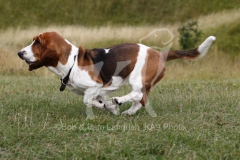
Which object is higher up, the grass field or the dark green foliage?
the grass field

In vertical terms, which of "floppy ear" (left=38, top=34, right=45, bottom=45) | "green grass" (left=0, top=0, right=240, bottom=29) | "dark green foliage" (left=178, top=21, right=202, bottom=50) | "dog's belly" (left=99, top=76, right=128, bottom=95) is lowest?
"green grass" (left=0, top=0, right=240, bottom=29)

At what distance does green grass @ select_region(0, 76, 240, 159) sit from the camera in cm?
512

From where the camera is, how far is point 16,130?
566 cm

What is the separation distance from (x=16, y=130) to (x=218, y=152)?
8.10ft

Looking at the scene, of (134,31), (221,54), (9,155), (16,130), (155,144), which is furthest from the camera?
(134,31)

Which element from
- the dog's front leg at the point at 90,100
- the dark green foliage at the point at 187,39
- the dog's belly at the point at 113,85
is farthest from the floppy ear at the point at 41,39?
the dark green foliage at the point at 187,39

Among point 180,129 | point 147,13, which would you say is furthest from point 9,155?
point 147,13

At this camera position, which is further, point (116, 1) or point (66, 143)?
point (116, 1)

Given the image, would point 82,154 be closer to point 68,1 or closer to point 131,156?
point 131,156

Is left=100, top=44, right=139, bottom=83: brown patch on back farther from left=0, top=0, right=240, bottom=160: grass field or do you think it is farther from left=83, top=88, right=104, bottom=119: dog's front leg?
left=0, top=0, right=240, bottom=160: grass field

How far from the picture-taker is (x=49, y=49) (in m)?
6.49

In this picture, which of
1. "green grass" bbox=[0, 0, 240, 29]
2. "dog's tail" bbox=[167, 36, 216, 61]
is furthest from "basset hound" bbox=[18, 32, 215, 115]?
"green grass" bbox=[0, 0, 240, 29]

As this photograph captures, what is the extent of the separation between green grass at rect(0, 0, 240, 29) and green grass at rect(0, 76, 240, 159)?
2210cm

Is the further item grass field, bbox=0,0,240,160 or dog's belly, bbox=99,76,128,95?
dog's belly, bbox=99,76,128,95
